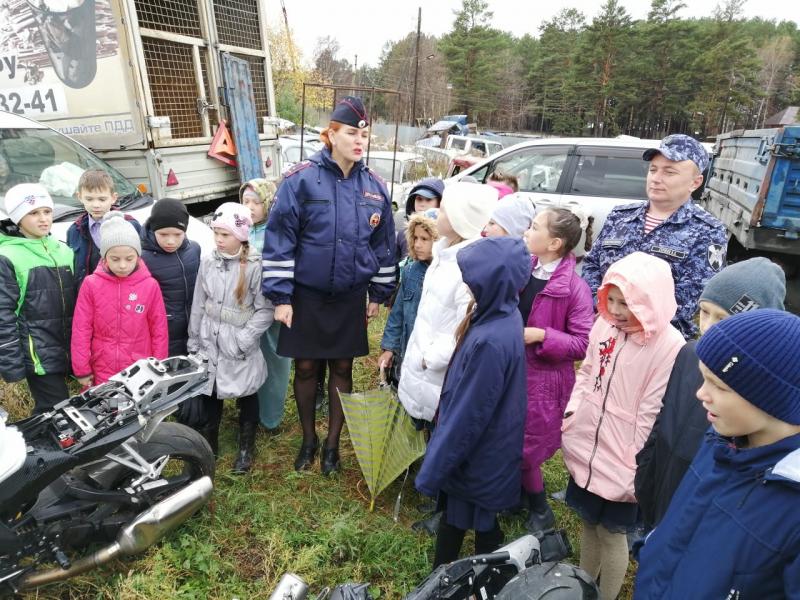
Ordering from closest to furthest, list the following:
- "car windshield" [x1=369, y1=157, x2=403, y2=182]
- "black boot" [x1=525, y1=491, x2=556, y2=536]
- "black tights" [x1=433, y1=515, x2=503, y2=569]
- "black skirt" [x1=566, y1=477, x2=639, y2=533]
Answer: "black skirt" [x1=566, y1=477, x2=639, y2=533]
"black tights" [x1=433, y1=515, x2=503, y2=569]
"black boot" [x1=525, y1=491, x2=556, y2=536]
"car windshield" [x1=369, y1=157, x2=403, y2=182]

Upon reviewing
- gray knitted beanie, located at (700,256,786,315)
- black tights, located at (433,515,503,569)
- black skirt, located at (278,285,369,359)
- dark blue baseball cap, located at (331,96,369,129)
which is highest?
dark blue baseball cap, located at (331,96,369,129)

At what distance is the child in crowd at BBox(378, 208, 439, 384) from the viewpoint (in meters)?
2.78

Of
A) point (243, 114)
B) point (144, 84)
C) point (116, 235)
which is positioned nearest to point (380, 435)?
point (116, 235)

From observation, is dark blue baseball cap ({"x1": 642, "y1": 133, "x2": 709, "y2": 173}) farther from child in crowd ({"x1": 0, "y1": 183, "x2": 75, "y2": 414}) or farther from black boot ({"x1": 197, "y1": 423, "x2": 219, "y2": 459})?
child in crowd ({"x1": 0, "y1": 183, "x2": 75, "y2": 414})

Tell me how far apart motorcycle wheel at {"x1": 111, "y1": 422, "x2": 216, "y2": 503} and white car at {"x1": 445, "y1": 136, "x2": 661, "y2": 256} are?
4.62 meters

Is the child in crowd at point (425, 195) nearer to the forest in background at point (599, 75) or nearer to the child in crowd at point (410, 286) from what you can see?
the child in crowd at point (410, 286)

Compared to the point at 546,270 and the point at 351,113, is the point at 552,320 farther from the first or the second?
the point at 351,113

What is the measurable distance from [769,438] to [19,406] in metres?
4.20

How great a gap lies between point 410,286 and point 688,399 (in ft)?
5.20

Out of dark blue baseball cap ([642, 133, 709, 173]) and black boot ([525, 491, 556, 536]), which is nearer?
dark blue baseball cap ([642, 133, 709, 173])

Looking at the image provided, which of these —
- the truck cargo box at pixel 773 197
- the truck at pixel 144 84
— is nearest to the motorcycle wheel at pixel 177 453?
the truck at pixel 144 84

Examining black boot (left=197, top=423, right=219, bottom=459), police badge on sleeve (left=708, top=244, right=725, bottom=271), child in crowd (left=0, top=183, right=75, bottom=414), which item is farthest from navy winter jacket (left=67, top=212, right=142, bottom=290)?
police badge on sleeve (left=708, top=244, right=725, bottom=271)

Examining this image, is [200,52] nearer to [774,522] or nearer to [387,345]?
[387,345]

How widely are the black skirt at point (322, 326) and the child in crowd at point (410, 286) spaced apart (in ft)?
0.62
